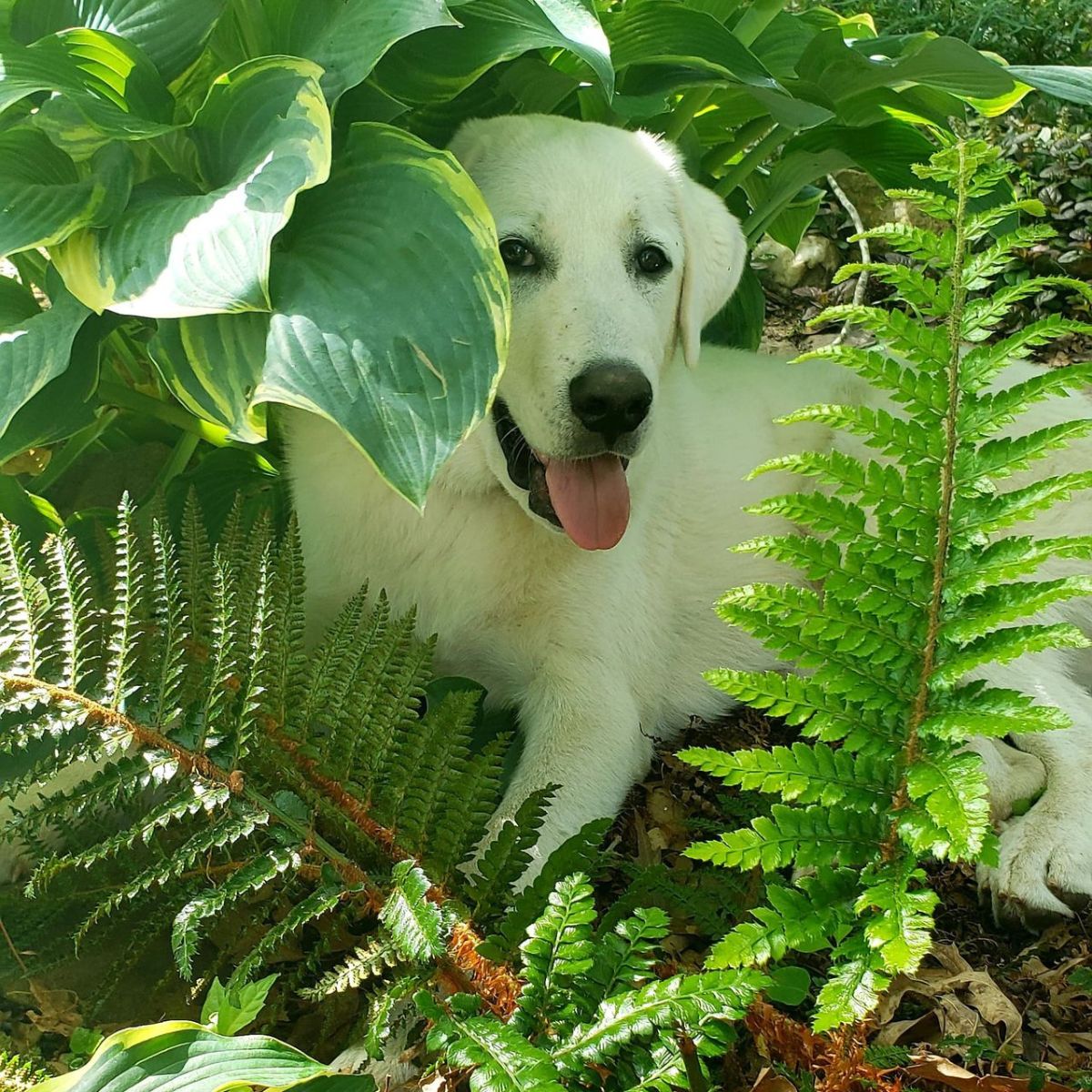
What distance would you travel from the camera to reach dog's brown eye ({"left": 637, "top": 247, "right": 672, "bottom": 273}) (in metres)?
2.46

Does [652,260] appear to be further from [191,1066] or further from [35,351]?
[191,1066]

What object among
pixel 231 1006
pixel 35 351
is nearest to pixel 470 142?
pixel 35 351

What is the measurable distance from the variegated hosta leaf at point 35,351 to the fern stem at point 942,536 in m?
1.39

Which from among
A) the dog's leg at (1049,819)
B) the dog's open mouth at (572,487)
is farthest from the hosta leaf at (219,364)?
the dog's leg at (1049,819)

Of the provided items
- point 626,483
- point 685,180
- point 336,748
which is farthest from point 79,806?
point 685,180

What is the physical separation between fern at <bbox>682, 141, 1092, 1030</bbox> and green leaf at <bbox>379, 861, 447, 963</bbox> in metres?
0.37

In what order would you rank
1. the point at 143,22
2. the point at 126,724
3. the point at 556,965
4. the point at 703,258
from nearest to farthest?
the point at 556,965 → the point at 126,724 → the point at 143,22 → the point at 703,258

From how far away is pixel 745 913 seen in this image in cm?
175

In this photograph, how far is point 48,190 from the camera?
190 centimetres

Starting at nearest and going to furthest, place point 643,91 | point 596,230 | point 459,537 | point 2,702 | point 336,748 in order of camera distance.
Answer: point 2,702, point 336,748, point 596,230, point 459,537, point 643,91

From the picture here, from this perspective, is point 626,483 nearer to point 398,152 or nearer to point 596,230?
point 596,230

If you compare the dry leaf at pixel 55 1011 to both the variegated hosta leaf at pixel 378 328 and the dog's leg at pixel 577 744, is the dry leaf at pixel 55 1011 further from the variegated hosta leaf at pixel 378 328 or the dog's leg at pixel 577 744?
the variegated hosta leaf at pixel 378 328

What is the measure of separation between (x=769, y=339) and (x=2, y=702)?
3.91 metres

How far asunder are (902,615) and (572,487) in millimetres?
1149
